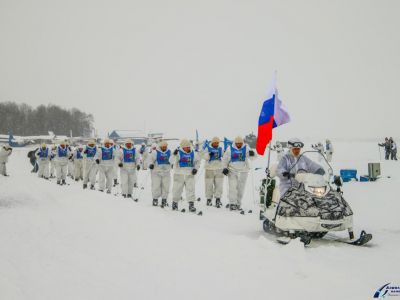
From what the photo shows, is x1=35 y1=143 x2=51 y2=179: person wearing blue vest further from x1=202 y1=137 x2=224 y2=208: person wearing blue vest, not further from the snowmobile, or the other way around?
the snowmobile

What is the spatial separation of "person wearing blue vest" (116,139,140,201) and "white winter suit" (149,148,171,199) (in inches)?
62.0

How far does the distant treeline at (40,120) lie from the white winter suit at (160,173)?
100826 mm

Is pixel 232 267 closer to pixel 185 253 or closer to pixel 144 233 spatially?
pixel 185 253

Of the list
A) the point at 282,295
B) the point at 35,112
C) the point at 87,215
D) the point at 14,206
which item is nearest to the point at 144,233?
the point at 87,215

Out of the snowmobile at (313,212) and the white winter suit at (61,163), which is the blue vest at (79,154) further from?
the snowmobile at (313,212)

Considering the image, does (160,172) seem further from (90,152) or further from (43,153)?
(43,153)

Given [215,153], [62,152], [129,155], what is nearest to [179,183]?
[215,153]

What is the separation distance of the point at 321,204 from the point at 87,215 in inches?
173

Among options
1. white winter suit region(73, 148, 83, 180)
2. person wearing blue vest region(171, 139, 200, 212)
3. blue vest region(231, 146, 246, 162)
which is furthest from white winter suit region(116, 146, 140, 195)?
white winter suit region(73, 148, 83, 180)

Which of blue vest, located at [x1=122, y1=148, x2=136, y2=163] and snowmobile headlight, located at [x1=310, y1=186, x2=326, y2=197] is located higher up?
blue vest, located at [x1=122, y1=148, x2=136, y2=163]

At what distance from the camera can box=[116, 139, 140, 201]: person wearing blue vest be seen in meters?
12.5

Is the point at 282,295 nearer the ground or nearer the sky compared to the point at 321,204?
nearer the ground

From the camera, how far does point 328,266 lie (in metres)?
4.65

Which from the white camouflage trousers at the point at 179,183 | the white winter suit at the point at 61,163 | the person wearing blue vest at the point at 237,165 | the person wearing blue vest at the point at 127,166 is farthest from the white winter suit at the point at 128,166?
the white winter suit at the point at 61,163
